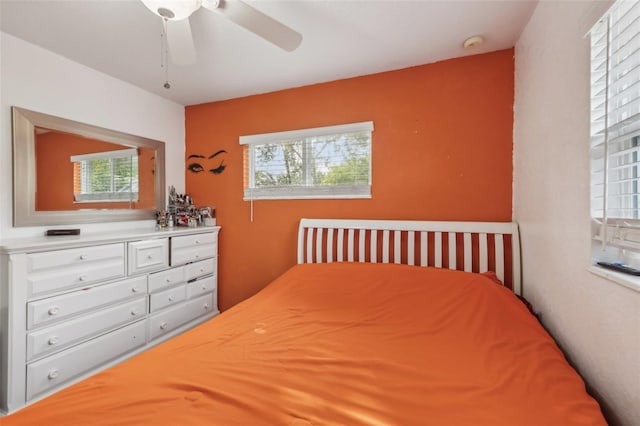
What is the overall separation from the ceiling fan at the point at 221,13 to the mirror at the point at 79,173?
1324mm

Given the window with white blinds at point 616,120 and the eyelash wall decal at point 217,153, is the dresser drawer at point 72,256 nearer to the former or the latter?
the eyelash wall decal at point 217,153

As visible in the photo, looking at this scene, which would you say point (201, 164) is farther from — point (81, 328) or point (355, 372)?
point (355, 372)

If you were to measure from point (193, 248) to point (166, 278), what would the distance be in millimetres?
362

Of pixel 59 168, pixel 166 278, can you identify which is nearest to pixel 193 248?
pixel 166 278

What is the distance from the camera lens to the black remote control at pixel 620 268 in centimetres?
83

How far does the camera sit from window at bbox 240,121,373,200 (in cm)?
243

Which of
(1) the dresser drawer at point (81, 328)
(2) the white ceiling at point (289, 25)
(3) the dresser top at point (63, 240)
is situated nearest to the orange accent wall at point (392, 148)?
(2) the white ceiling at point (289, 25)

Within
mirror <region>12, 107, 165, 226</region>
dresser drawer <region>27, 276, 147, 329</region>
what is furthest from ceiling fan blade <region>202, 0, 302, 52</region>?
dresser drawer <region>27, 276, 147, 329</region>

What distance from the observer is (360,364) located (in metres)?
1.08

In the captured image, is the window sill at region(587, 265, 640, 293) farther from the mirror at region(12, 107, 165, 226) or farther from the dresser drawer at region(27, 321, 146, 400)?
the mirror at region(12, 107, 165, 226)

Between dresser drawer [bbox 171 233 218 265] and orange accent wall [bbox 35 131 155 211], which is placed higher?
A: orange accent wall [bbox 35 131 155 211]

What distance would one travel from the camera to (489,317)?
4.61 feet

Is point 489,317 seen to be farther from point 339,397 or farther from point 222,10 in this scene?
point 222,10

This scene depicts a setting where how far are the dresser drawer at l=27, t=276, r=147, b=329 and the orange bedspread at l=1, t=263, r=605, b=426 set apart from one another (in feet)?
3.43
